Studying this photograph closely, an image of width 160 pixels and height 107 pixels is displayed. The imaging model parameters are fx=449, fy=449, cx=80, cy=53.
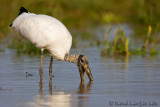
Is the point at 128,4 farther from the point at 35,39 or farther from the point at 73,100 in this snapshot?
the point at 73,100

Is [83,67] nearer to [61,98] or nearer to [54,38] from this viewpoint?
[54,38]

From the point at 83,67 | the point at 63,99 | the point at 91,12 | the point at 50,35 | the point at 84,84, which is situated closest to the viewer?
the point at 63,99

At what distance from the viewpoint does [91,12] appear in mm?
30797

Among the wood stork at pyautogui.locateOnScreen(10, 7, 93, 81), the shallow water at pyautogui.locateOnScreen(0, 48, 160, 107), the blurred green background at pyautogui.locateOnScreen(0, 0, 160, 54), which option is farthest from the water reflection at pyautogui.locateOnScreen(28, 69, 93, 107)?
the blurred green background at pyautogui.locateOnScreen(0, 0, 160, 54)

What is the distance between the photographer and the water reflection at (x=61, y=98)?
21.5 feet

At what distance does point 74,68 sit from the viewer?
10.7 meters

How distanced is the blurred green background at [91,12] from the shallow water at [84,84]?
4.77m

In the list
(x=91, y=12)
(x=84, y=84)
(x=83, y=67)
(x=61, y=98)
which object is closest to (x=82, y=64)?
(x=83, y=67)

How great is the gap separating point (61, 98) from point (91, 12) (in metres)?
24.0

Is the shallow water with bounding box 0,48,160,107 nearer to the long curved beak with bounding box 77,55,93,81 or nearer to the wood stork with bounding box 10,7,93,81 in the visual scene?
the long curved beak with bounding box 77,55,93,81

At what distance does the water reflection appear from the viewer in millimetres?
6562

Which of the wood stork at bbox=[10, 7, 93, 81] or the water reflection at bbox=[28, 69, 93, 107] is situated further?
the wood stork at bbox=[10, 7, 93, 81]

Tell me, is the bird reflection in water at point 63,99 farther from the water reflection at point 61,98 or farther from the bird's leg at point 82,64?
the bird's leg at point 82,64

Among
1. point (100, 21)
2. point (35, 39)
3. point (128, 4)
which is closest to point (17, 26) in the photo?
point (35, 39)
